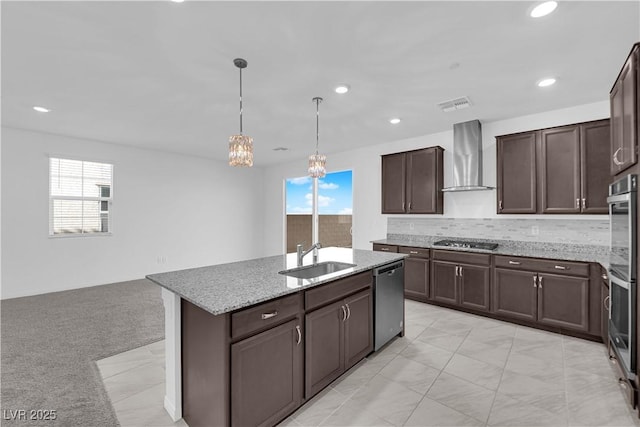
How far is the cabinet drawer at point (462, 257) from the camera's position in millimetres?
3707

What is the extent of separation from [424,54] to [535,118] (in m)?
2.50

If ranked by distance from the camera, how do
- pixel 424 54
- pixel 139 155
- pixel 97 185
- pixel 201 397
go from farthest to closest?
pixel 139 155
pixel 97 185
pixel 424 54
pixel 201 397

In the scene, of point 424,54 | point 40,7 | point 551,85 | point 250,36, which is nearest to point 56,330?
point 40,7

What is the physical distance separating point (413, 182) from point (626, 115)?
2.68 meters

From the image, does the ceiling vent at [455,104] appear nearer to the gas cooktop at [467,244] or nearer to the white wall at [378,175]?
the white wall at [378,175]

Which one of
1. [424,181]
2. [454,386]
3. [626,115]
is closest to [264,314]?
[454,386]

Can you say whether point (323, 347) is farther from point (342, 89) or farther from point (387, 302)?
point (342, 89)

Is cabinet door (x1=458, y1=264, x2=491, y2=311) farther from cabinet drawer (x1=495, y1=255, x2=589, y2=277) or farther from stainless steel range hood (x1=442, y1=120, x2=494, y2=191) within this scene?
stainless steel range hood (x1=442, y1=120, x2=494, y2=191)

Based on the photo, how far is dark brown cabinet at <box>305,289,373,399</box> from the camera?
6.74 ft

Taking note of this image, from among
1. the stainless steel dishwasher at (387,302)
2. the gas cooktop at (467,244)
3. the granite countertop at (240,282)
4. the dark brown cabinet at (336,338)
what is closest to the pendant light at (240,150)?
the granite countertop at (240,282)

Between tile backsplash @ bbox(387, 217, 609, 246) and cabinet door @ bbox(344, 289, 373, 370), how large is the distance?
257 centimetres

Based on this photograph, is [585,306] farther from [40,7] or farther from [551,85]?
[40,7]

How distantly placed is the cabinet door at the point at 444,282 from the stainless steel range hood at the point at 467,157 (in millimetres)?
1136

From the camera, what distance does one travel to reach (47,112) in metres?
3.78
